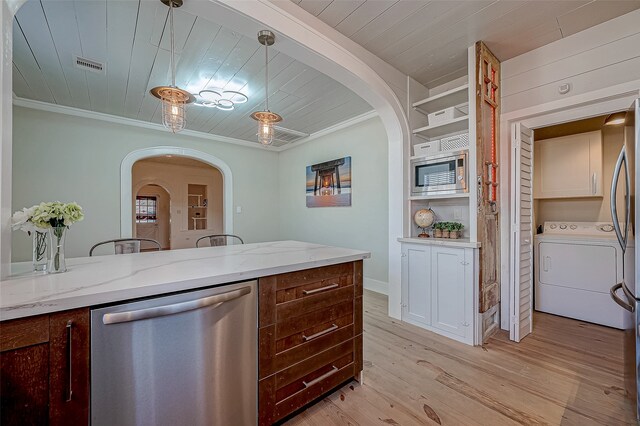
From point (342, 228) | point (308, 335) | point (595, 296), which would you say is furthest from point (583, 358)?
point (342, 228)

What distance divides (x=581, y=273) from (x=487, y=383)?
1966 mm

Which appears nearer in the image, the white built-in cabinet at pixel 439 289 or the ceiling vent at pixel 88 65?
the white built-in cabinet at pixel 439 289

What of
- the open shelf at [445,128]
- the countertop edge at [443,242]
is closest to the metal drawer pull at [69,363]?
the countertop edge at [443,242]

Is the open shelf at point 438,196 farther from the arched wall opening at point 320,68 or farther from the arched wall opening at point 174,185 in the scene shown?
the arched wall opening at point 174,185

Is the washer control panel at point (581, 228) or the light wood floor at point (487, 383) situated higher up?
Answer: the washer control panel at point (581, 228)

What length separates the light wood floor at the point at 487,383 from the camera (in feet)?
4.99

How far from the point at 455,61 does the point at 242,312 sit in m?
2.93

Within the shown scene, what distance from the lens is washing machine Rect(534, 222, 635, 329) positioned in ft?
8.64

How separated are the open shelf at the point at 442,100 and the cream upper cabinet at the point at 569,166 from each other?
140 cm

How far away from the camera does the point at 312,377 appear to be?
154 cm

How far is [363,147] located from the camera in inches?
158

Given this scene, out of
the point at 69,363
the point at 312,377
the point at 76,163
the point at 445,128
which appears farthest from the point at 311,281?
the point at 76,163

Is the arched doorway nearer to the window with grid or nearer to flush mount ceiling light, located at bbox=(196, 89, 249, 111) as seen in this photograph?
the window with grid

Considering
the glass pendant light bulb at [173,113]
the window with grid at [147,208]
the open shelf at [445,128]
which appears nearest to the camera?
the glass pendant light bulb at [173,113]
